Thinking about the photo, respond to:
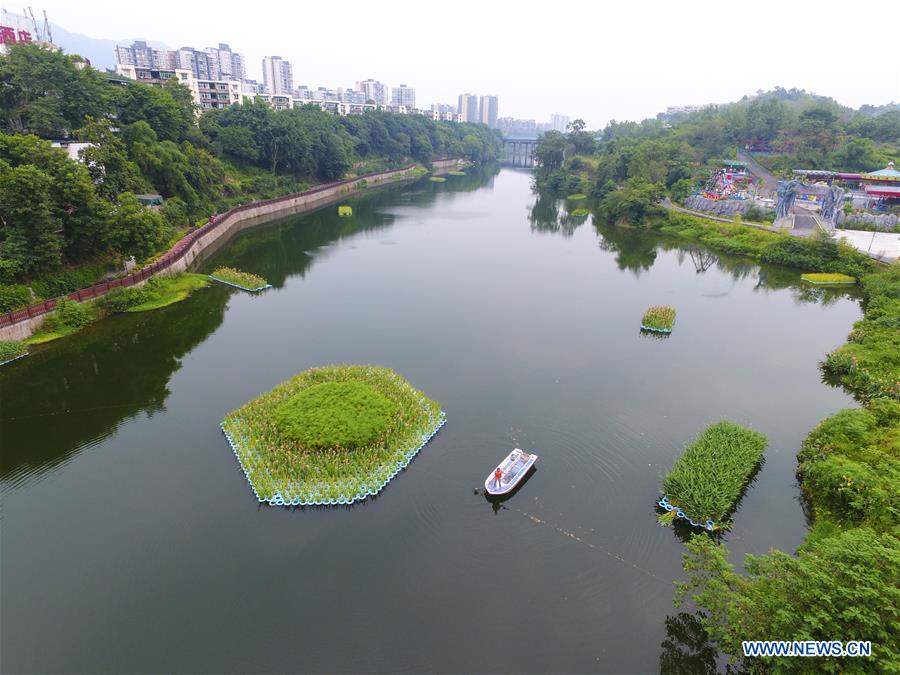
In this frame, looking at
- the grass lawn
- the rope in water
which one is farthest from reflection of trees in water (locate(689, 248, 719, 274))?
the grass lawn

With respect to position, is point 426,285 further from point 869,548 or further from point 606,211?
point 606,211

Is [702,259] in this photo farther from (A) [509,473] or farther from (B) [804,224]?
(A) [509,473]

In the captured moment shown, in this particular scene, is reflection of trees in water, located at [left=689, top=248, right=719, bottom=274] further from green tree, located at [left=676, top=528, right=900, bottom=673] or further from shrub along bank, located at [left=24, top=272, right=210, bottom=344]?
shrub along bank, located at [left=24, top=272, right=210, bottom=344]

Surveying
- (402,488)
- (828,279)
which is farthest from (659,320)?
(828,279)

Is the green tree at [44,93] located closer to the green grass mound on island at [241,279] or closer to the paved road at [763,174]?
the green grass mound on island at [241,279]

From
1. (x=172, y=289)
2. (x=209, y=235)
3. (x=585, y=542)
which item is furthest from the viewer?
(x=209, y=235)

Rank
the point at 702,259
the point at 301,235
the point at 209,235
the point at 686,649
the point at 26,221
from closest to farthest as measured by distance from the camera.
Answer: the point at 686,649, the point at 26,221, the point at 209,235, the point at 702,259, the point at 301,235

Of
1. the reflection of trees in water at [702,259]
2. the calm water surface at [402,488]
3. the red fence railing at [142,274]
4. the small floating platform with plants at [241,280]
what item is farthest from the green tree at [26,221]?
the reflection of trees in water at [702,259]
